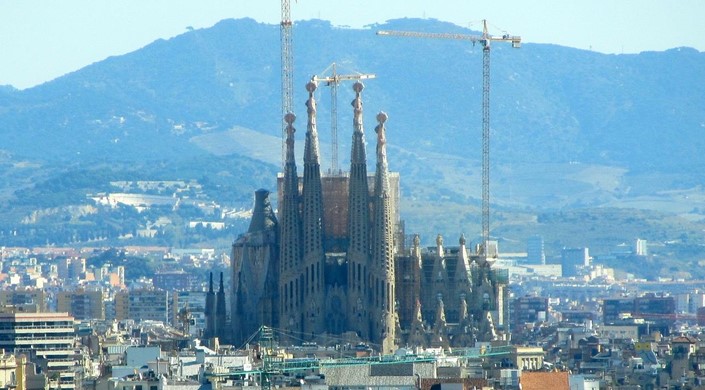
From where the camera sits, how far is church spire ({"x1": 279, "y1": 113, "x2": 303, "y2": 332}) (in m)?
144

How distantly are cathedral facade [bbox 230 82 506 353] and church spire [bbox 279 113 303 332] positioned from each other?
0.16 feet

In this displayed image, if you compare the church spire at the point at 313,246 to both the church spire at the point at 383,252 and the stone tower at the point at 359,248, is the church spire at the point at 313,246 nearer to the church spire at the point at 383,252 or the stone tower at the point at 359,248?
the stone tower at the point at 359,248

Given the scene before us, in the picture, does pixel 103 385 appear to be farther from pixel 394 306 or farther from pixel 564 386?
pixel 394 306

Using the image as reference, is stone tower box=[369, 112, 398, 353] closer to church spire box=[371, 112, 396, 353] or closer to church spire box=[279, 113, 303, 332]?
church spire box=[371, 112, 396, 353]

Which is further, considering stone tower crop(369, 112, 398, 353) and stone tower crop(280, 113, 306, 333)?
stone tower crop(280, 113, 306, 333)

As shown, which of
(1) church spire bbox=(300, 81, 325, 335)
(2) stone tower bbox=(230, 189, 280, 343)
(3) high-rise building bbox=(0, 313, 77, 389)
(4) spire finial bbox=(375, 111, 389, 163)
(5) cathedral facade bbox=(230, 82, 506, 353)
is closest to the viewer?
(3) high-rise building bbox=(0, 313, 77, 389)

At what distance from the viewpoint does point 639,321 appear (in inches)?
7781

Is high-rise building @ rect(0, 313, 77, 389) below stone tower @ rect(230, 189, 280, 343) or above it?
below

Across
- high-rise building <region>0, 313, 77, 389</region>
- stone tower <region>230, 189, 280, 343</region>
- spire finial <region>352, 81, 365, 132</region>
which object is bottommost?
high-rise building <region>0, 313, 77, 389</region>

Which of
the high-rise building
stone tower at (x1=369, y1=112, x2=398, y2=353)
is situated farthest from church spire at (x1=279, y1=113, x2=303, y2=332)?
the high-rise building

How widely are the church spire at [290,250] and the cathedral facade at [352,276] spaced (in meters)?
0.05

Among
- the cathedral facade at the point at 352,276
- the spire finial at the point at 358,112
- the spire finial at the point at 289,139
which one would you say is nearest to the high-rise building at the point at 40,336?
the cathedral facade at the point at 352,276

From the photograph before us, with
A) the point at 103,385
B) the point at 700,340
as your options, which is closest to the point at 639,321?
the point at 700,340

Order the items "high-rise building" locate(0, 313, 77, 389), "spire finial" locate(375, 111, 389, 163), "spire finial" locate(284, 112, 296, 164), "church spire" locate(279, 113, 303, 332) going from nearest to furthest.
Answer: "high-rise building" locate(0, 313, 77, 389) → "church spire" locate(279, 113, 303, 332) → "spire finial" locate(375, 111, 389, 163) → "spire finial" locate(284, 112, 296, 164)
